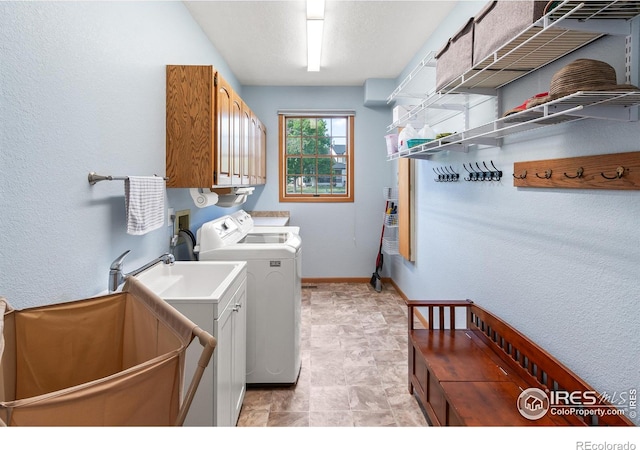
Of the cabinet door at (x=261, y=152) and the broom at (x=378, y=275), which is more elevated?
the cabinet door at (x=261, y=152)

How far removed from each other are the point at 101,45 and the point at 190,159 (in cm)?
84

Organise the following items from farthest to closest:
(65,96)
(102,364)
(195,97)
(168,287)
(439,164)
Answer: (439,164) → (195,97) → (168,287) → (65,96) → (102,364)

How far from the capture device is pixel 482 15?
70.9 inches

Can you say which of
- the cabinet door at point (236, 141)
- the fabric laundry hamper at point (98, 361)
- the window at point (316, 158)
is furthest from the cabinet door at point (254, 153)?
the fabric laundry hamper at point (98, 361)

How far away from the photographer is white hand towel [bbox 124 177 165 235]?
1752mm

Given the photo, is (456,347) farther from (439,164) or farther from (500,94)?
(439,164)

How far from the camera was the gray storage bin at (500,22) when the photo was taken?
140cm

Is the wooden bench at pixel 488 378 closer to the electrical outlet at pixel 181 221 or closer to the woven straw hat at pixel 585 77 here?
the woven straw hat at pixel 585 77

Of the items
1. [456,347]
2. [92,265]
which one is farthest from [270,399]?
[92,265]

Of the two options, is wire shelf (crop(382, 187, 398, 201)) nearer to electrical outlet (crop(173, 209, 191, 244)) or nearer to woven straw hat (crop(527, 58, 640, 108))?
electrical outlet (crop(173, 209, 191, 244))

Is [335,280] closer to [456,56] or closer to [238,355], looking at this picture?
Result: [238,355]

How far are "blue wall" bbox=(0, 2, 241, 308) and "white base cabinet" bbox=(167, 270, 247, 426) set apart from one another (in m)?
0.49

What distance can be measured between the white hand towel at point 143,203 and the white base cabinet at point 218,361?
0.42 metres

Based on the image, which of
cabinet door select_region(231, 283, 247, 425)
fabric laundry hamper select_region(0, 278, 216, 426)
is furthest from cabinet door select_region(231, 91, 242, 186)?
fabric laundry hamper select_region(0, 278, 216, 426)
